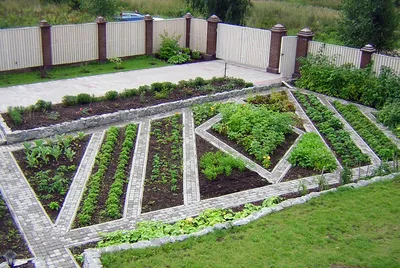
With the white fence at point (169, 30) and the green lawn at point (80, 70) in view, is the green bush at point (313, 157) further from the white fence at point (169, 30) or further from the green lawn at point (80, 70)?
the white fence at point (169, 30)

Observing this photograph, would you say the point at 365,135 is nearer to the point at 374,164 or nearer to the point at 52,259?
the point at 374,164

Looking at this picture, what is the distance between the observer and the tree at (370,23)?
67.9 feet

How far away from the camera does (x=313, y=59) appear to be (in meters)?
18.6

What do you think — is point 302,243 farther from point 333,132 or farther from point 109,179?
point 333,132

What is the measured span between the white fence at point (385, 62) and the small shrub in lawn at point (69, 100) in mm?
10125

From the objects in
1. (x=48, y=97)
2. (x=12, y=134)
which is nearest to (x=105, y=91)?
(x=48, y=97)

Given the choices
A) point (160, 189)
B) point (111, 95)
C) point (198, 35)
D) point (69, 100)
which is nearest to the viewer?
point (160, 189)

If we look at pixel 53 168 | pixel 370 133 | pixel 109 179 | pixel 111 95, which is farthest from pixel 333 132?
pixel 53 168

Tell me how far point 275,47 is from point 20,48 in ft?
31.7

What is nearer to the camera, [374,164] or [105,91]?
[374,164]

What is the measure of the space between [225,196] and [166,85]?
6.91 meters

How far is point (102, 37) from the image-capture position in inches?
817

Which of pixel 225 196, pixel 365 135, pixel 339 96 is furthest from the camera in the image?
pixel 339 96

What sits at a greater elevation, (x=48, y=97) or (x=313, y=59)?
(x=313, y=59)
